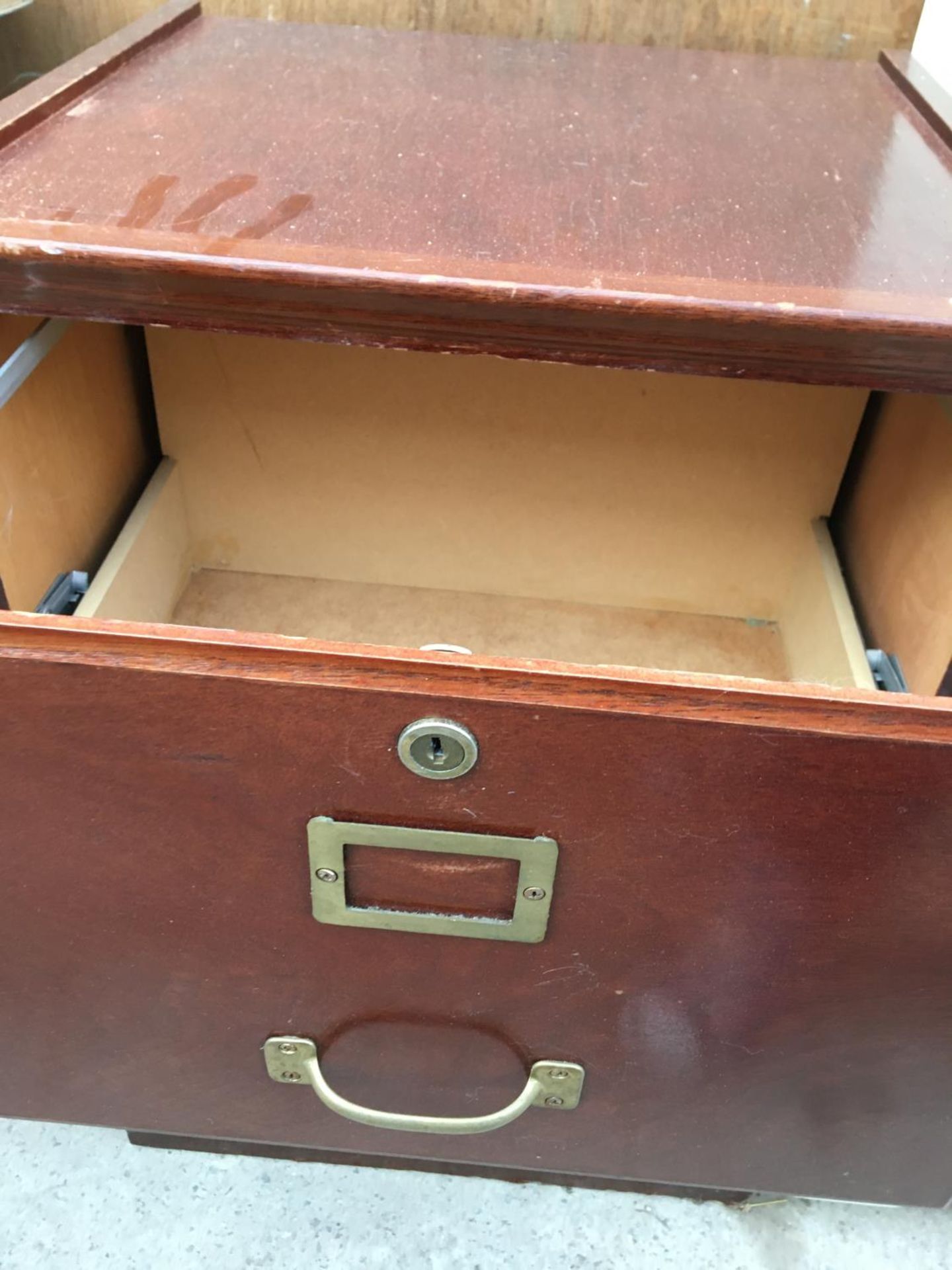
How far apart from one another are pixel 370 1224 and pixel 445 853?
1.16 feet

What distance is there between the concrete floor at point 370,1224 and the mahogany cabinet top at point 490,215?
519mm

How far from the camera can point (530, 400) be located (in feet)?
2.53

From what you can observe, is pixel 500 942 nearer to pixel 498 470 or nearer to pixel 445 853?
pixel 445 853

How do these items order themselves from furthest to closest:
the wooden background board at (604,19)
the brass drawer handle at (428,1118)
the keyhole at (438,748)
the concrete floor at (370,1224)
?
the wooden background board at (604,19) < the concrete floor at (370,1224) < the brass drawer handle at (428,1118) < the keyhole at (438,748)

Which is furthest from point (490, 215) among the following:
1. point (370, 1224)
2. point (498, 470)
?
Result: point (370, 1224)

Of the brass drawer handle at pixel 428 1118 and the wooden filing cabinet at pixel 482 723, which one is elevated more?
the wooden filing cabinet at pixel 482 723

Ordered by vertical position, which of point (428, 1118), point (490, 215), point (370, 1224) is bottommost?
point (370, 1224)

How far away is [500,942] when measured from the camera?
0.44m

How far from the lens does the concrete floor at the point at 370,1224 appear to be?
2.03 feet

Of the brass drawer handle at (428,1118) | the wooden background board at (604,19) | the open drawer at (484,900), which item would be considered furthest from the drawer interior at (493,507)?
the brass drawer handle at (428,1118)

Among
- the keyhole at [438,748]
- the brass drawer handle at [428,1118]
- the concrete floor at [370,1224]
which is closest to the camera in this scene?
the keyhole at [438,748]

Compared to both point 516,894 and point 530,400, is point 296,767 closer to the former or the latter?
point 516,894

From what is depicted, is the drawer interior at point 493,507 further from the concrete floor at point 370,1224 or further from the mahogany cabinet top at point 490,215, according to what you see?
the concrete floor at point 370,1224

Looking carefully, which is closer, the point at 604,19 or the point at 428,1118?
the point at 428,1118
